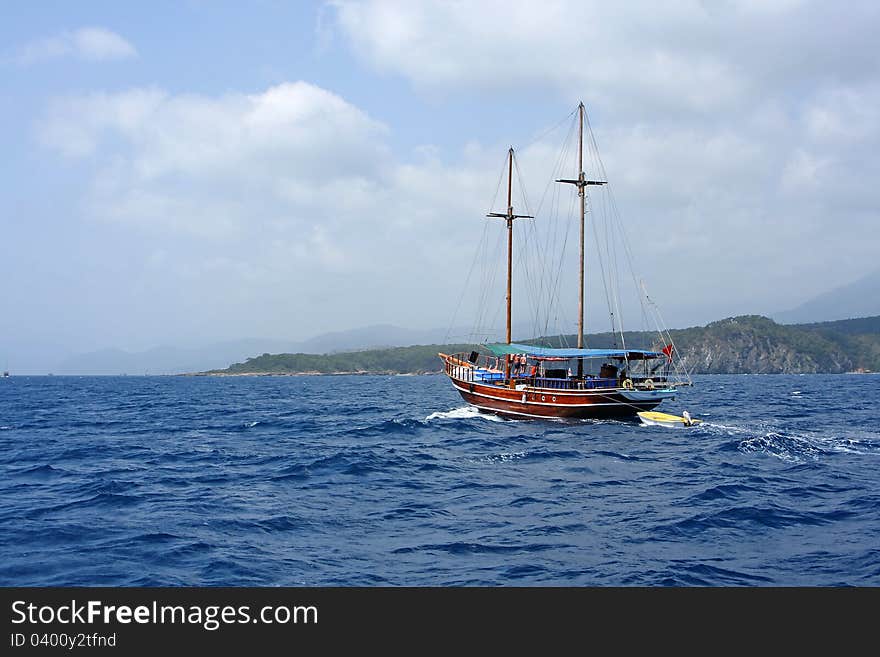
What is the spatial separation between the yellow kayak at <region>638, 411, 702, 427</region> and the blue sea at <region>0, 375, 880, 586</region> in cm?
369

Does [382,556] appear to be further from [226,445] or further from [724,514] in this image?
[226,445]

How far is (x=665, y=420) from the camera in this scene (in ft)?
163

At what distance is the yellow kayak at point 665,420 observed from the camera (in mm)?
48188

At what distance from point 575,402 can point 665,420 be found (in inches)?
277

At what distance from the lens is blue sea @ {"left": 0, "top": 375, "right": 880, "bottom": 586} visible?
1514 centimetres

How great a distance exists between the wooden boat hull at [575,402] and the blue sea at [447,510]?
8.23 m

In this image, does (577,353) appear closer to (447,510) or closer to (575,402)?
(575,402)

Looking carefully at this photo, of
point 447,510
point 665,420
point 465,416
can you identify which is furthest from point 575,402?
point 447,510

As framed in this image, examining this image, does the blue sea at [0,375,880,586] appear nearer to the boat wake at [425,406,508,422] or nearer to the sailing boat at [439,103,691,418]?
the sailing boat at [439,103,691,418]

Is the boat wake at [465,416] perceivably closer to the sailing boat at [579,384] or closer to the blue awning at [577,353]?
the sailing boat at [579,384]

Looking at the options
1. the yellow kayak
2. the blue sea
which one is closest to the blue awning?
the yellow kayak

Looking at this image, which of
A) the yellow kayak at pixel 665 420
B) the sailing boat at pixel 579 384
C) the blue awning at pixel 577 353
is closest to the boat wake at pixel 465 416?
the sailing boat at pixel 579 384
